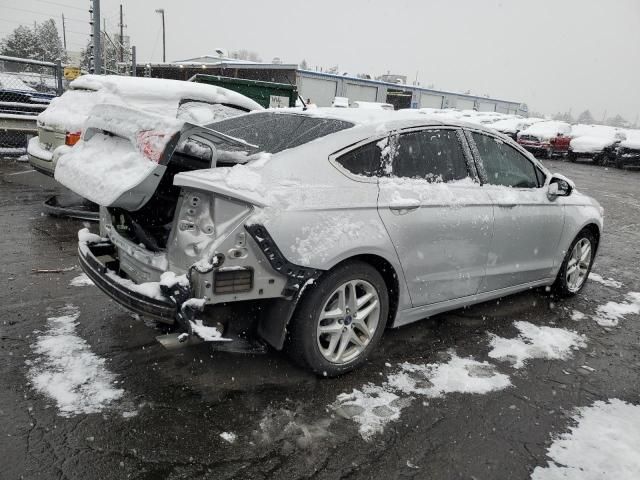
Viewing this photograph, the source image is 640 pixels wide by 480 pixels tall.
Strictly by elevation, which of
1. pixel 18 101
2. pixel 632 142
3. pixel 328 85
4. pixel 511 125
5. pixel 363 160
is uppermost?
pixel 328 85

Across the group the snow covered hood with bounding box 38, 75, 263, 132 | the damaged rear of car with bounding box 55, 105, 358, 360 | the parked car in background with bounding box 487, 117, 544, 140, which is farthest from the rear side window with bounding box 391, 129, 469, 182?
the parked car in background with bounding box 487, 117, 544, 140

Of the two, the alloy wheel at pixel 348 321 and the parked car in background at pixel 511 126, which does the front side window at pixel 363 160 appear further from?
the parked car in background at pixel 511 126

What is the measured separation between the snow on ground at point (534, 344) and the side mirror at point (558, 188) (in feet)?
3.81

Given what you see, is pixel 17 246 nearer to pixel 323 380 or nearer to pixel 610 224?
pixel 323 380

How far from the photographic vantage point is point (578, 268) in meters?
5.14

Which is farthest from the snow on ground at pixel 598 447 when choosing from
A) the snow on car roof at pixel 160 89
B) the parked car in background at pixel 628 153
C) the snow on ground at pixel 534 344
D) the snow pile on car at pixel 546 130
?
the snow pile on car at pixel 546 130

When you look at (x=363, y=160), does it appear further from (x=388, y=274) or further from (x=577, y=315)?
(x=577, y=315)

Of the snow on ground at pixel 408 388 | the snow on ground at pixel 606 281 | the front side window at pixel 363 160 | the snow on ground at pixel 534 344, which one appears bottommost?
the snow on ground at pixel 606 281

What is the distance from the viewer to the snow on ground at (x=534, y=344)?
12.5ft

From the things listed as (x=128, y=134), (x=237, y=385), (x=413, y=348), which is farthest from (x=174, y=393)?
(x=413, y=348)

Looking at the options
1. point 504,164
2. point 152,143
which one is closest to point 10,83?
point 152,143

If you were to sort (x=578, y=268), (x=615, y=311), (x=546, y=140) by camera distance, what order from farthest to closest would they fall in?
(x=546, y=140) → (x=578, y=268) → (x=615, y=311)

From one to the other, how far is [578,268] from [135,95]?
596cm

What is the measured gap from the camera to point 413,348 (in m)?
3.79
